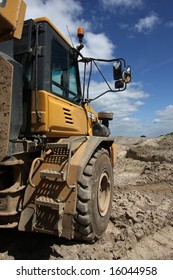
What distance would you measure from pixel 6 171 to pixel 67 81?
1625 mm

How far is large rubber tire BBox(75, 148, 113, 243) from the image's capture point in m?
2.89

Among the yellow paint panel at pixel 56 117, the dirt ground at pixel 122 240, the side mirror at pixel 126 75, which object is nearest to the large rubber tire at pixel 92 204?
the dirt ground at pixel 122 240

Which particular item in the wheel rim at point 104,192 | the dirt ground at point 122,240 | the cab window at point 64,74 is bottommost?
the dirt ground at point 122,240

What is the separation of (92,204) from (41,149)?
0.90 metres

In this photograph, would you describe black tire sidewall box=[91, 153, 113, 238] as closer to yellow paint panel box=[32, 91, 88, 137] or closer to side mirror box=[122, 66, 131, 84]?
yellow paint panel box=[32, 91, 88, 137]

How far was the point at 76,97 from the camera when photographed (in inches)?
164

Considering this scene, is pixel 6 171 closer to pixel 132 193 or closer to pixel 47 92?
pixel 47 92

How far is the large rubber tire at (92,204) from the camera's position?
9.50 feet

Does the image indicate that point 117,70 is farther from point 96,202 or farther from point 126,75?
point 96,202

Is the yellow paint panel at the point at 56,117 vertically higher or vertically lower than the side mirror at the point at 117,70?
lower

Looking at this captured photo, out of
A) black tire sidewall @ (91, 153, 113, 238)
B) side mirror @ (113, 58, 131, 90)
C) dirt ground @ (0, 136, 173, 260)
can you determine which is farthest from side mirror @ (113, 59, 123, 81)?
dirt ground @ (0, 136, 173, 260)

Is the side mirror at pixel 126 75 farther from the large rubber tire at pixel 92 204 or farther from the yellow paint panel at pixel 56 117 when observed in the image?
the large rubber tire at pixel 92 204

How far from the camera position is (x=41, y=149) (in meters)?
3.15
